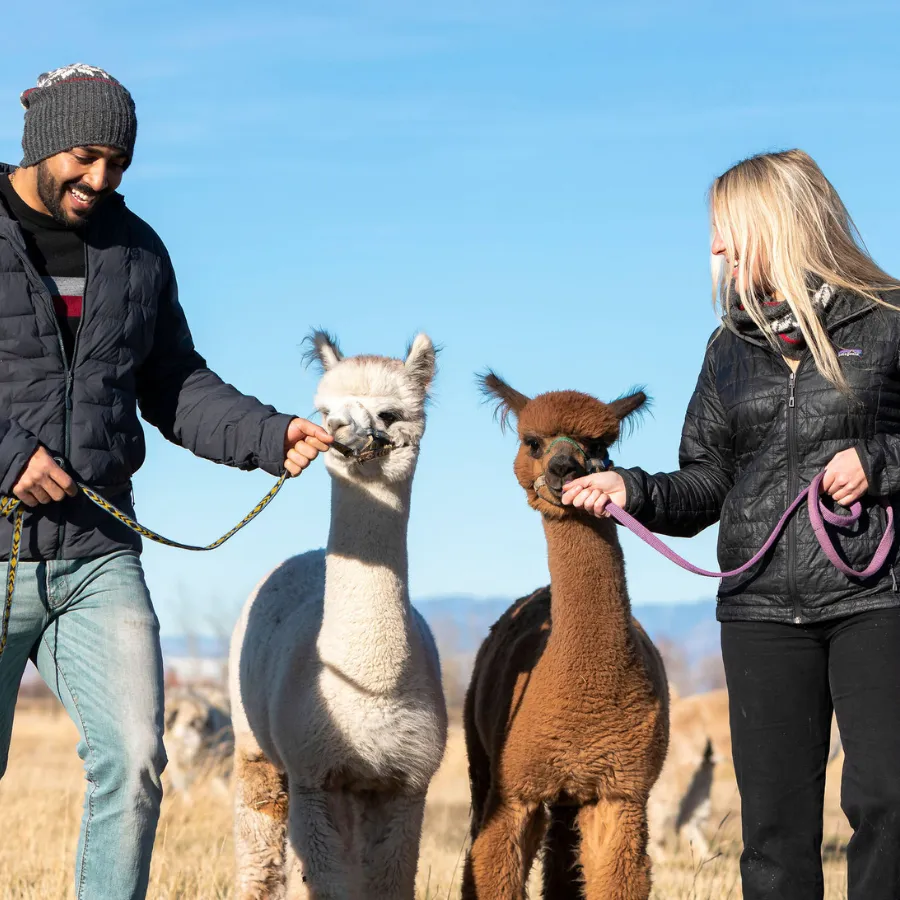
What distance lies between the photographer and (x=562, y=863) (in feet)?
19.6

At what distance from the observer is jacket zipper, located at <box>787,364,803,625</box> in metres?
3.87

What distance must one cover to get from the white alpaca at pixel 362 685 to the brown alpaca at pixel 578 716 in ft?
1.00

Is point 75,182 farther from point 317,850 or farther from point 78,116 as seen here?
point 317,850

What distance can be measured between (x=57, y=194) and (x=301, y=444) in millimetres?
975

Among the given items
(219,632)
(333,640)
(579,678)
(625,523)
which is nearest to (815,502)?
(625,523)

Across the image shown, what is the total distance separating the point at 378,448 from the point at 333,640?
2.31 ft

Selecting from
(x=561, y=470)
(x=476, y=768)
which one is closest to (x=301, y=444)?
(x=561, y=470)

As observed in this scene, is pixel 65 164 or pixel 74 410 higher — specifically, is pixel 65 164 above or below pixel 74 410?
above

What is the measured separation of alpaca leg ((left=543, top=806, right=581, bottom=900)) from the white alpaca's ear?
1934mm

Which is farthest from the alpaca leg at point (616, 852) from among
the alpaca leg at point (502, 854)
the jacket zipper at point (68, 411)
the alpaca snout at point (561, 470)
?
the jacket zipper at point (68, 411)

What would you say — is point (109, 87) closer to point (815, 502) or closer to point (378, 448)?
point (378, 448)

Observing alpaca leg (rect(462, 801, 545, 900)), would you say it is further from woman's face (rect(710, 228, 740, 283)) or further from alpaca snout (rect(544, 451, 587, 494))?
woman's face (rect(710, 228, 740, 283))

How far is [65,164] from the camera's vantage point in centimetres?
394

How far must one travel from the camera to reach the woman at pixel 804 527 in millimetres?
3738
